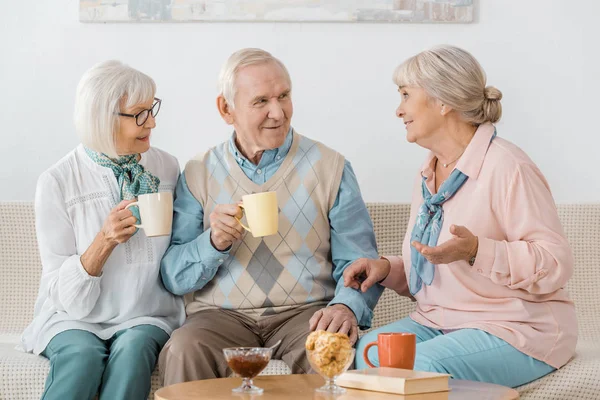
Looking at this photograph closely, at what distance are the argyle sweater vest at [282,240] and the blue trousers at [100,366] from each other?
284 mm

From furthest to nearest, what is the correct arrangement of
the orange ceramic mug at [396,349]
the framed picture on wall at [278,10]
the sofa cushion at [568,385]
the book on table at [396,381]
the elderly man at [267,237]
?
the framed picture on wall at [278,10]
the elderly man at [267,237]
the sofa cushion at [568,385]
the orange ceramic mug at [396,349]
the book on table at [396,381]

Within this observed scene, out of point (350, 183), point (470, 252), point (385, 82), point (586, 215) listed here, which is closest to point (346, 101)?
point (385, 82)

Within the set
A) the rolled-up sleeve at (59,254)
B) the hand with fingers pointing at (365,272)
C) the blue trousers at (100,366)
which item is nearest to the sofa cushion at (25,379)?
the blue trousers at (100,366)

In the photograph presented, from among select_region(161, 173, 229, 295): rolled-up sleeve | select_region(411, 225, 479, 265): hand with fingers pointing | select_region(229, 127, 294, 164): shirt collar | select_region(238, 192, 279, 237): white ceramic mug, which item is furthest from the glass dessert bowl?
select_region(229, 127, 294, 164): shirt collar

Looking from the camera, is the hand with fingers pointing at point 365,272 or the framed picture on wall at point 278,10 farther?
the framed picture on wall at point 278,10

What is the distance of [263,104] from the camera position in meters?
2.22

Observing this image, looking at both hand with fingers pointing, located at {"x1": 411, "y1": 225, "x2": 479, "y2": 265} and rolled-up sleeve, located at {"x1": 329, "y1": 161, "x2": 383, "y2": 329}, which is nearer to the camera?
hand with fingers pointing, located at {"x1": 411, "y1": 225, "x2": 479, "y2": 265}

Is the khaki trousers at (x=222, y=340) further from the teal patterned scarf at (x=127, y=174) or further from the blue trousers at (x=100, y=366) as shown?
the teal patterned scarf at (x=127, y=174)

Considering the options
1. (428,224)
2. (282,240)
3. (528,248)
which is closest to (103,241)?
(282,240)

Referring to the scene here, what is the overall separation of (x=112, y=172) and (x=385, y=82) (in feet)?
3.38

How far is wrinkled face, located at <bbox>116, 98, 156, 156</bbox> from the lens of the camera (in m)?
2.15

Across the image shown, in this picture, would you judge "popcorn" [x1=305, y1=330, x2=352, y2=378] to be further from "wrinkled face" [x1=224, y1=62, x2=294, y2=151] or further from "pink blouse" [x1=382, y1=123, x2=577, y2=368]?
"wrinkled face" [x1=224, y1=62, x2=294, y2=151]

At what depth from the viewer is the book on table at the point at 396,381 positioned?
1499 millimetres

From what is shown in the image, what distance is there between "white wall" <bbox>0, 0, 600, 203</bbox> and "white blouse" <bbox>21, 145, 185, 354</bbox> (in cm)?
67
